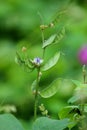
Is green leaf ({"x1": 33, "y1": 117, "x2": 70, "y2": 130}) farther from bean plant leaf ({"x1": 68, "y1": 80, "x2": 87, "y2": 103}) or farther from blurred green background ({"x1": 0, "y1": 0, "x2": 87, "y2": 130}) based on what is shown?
blurred green background ({"x1": 0, "y1": 0, "x2": 87, "y2": 130})

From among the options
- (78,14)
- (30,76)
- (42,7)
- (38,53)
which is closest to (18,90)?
(30,76)

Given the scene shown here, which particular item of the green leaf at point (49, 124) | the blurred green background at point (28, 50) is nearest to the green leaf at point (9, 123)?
the green leaf at point (49, 124)

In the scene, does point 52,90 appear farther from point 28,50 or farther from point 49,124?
point 28,50

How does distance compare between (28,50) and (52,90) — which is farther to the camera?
(28,50)

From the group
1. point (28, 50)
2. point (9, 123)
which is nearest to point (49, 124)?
point (9, 123)

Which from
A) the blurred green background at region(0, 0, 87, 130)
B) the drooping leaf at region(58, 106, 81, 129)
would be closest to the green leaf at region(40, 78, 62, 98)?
the drooping leaf at region(58, 106, 81, 129)

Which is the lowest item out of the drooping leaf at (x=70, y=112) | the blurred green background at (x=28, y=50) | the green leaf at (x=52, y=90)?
the blurred green background at (x=28, y=50)

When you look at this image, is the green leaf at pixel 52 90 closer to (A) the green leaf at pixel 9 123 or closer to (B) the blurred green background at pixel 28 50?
(A) the green leaf at pixel 9 123
